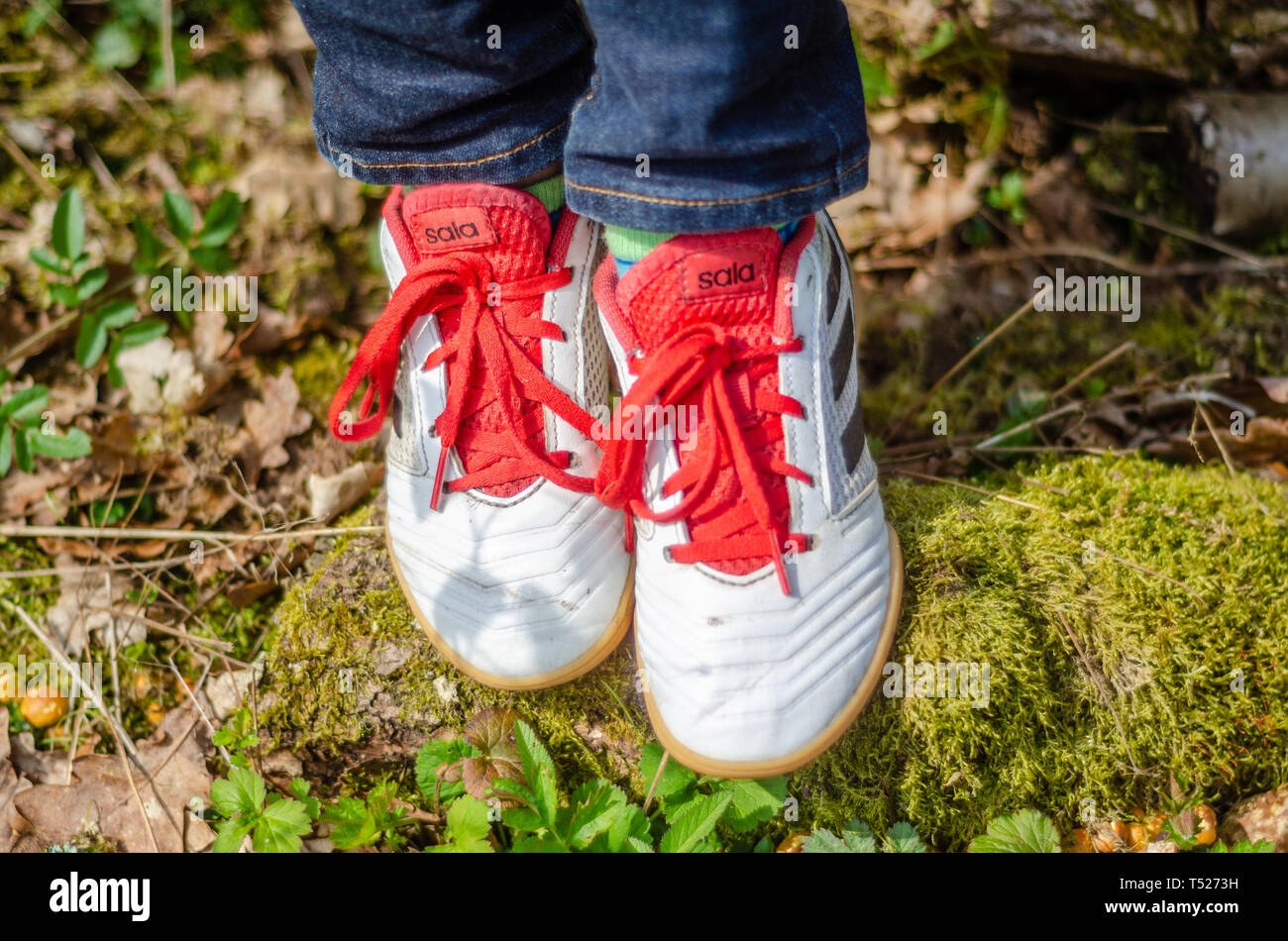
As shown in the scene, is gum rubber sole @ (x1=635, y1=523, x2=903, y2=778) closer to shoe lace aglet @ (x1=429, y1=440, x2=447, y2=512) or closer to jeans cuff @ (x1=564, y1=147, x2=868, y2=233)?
shoe lace aglet @ (x1=429, y1=440, x2=447, y2=512)

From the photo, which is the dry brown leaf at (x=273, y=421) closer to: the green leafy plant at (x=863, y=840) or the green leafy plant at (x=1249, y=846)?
the green leafy plant at (x=863, y=840)

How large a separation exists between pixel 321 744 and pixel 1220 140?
3.49 m

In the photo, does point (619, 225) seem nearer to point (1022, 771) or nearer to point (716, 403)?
point (716, 403)

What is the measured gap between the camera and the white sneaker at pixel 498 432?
182 centimetres

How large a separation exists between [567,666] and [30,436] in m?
1.73

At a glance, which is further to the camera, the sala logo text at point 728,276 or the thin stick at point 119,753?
the thin stick at point 119,753

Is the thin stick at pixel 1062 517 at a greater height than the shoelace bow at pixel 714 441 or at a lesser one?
lesser

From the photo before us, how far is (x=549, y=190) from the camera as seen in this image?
1.92 metres

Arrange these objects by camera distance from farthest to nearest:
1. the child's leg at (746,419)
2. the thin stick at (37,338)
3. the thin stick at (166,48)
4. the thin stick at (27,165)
→ the thin stick at (166,48), the thin stick at (27,165), the thin stick at (37,338), the child's leg at (746,419)

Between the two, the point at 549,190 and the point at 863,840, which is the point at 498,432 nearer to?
the point at 549,190

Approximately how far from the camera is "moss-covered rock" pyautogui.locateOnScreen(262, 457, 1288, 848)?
1.86m

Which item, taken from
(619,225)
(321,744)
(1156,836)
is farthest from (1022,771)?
(321,744)

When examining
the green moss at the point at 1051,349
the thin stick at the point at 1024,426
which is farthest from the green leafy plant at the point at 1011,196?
the thin stick at the point at 1024,426

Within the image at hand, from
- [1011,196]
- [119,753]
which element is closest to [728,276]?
[119,753]
